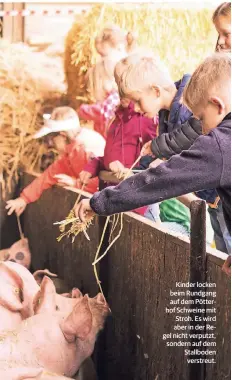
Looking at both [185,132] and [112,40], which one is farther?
[112,40]

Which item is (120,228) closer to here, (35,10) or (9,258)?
(9,258)

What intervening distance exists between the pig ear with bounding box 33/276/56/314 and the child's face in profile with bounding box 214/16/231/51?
1.11 metres

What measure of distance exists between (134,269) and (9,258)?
1828mm

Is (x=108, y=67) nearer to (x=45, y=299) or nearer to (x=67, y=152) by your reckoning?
(x=67, y=152)

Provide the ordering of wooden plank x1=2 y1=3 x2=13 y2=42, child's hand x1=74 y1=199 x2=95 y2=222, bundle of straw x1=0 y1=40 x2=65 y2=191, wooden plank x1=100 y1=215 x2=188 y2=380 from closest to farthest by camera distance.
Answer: child's hand x1=74 y1=199 x2=95 y2=222 < wooden plank x1=100 y1=215 x2=188 y2=380 < bundle of straw x1=0 y1=40 x2=65 y2=191 < wooden plank x1=2 y1=3 x2=13 y2=42

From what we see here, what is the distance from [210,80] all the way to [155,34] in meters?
3.49

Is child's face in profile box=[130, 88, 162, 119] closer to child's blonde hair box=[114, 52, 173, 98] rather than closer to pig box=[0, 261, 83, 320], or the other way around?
child's blonde hair box=[114, 52, 173, 98]

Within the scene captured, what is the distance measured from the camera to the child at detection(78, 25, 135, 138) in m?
5.30

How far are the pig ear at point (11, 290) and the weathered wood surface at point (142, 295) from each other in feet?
1.15

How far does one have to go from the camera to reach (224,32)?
12.1ft

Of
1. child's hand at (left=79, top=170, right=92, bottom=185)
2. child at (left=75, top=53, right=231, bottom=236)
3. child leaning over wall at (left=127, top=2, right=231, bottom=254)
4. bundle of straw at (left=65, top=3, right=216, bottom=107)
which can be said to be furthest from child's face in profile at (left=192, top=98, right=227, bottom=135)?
bundle of straw at (left=65, top=3, right=216, bottom=107)

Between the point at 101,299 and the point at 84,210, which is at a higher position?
the point at 84,210

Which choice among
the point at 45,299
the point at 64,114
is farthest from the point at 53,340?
the point at 64,114

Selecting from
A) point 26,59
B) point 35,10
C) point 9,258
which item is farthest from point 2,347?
point 35,10
